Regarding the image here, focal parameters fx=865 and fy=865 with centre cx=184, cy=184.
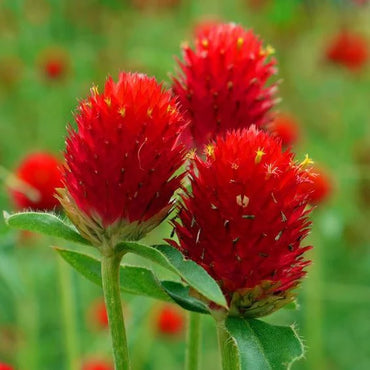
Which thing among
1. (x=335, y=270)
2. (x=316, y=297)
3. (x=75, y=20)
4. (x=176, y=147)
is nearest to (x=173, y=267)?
(x=176, y=147)

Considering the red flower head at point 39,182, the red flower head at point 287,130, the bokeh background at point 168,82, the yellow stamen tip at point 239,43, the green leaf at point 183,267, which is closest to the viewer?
the green leaf at point 183,267

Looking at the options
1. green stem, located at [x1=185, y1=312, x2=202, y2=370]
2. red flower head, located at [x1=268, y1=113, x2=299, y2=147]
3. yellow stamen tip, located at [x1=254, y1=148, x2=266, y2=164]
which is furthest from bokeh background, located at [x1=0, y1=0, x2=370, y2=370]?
yellow stamen tip, located at [x1=254, y1=148, x2=266, y2=164]

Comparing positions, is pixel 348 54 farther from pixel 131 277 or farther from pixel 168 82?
pixel 131 277

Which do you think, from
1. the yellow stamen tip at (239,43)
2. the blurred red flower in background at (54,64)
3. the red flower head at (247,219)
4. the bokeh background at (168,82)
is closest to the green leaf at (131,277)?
the red flower head at (247,219)

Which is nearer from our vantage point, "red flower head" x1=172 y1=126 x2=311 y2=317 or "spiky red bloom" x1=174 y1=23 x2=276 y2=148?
"red flower head" x1=172 y1=126 x2=311 y2=317

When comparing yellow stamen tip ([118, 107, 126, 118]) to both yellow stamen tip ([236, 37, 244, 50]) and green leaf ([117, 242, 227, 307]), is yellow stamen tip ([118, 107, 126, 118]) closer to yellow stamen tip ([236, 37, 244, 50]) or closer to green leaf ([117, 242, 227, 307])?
green leaf ([117, 242, 227, 307])

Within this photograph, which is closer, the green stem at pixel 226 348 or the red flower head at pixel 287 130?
the green stem at pixel 226 348

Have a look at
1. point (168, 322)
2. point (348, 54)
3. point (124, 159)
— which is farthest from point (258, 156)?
point (348, 54)

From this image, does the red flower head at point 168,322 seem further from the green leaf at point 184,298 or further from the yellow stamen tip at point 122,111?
the yellow stamen tip at point 122,111
